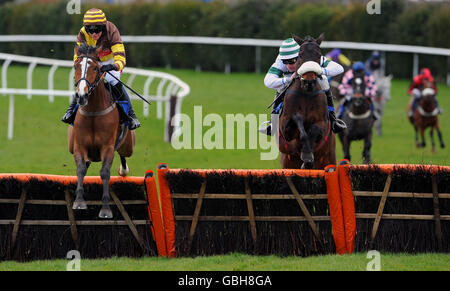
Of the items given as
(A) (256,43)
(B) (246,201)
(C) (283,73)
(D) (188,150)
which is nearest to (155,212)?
(B) (246,201)

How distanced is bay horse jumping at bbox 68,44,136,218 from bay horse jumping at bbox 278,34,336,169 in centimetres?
156

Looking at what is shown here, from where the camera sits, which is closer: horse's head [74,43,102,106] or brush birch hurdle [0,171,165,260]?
horse's head [74,43,102,106]

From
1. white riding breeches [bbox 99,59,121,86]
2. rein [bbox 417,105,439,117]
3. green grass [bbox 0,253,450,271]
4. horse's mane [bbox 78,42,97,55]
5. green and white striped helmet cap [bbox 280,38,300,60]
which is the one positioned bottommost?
green grass [bbox 0,253,450,271]

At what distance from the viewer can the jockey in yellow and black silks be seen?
668 centimetres

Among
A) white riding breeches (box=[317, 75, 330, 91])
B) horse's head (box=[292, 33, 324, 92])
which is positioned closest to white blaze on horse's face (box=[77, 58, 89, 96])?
horse's head (box=[292, 33, 324, 92])

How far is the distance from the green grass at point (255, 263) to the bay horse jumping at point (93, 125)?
1.49 ft

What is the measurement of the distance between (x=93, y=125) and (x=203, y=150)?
776 cm

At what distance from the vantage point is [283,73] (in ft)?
24.6

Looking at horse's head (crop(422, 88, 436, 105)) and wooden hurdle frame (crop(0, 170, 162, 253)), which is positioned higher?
horse's head (crop(422, 88, 436, 105))

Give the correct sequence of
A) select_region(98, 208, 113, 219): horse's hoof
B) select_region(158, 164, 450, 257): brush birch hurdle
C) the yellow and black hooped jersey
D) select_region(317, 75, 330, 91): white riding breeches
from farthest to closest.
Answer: select_region(317, 75, 330, 91): white riding breeches < the yellow and black hooped jersey < select_region(158, 164, 450, 257): brush birch hurdle < select_region(98, 208, 113, 219): horse's hoof

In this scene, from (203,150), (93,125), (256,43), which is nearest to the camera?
(93,125)

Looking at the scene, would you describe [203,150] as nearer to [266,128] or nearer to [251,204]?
[266,128]

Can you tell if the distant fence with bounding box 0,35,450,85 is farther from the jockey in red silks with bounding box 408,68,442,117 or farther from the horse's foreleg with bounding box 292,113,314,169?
the horse's foreleg with bounding box 292,113,314,169
